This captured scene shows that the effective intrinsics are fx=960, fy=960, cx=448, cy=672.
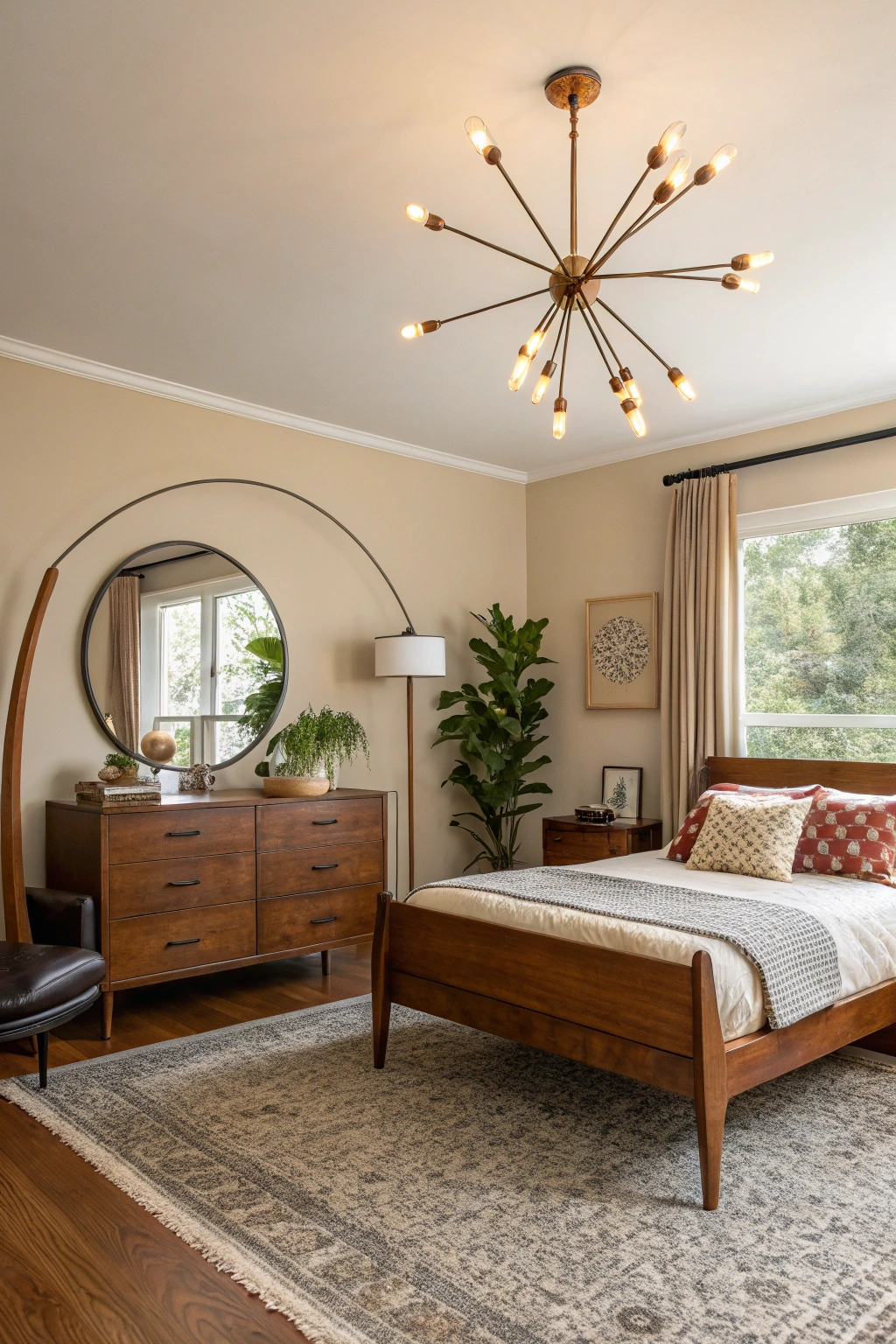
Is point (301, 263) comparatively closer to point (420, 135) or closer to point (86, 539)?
point (420, 135)

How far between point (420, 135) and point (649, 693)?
3444mm

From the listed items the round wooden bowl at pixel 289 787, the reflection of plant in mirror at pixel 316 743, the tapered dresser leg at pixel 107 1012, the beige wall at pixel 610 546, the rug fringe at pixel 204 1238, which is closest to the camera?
the rug fringe at pixel 204 1238

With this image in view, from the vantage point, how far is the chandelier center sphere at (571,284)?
2.44m

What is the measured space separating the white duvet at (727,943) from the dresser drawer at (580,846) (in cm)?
112

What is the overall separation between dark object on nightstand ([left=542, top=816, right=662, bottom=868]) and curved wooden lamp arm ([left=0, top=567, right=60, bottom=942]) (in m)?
2.51

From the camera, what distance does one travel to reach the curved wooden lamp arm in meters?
3.60

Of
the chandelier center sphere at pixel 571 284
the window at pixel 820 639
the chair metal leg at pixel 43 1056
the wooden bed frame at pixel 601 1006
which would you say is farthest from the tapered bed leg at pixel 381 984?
the window at pixel 820 639

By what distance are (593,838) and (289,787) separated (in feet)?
5.54

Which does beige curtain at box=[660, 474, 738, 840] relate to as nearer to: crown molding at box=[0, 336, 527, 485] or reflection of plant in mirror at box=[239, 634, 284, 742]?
crown molding at box=[0, 336, 527, 485]

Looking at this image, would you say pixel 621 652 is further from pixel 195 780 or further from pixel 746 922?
pixel 746 922

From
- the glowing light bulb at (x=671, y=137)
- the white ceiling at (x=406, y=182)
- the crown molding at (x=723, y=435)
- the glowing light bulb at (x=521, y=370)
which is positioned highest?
the white ceiling at (x=406, y=182)

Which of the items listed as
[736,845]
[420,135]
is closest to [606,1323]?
[736,845]

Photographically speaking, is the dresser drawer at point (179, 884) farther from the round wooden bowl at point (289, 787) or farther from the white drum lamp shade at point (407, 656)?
the white drum lamp shade at point (407, 656)

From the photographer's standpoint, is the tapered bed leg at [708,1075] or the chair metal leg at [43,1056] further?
the chair metal leg at [43,1056]
